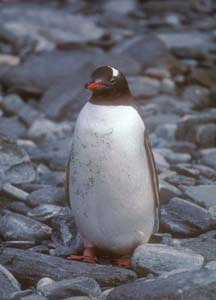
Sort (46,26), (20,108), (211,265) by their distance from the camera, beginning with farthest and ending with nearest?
(46,26), (20,108), (211,265)

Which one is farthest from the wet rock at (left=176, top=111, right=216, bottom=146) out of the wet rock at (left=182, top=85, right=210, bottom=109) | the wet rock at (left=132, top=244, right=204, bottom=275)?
the wet rock at (left=132, top=244, right=204, bottom=275)

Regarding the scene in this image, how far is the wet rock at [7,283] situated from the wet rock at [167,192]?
1.48 metres

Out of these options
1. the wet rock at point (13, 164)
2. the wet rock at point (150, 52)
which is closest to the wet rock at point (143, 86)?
the wet rock at point (150, 52)

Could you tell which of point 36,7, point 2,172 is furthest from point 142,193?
point 36,7

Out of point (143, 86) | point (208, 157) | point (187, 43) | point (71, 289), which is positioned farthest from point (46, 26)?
point (71, 289)

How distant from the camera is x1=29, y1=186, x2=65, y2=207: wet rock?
472 centimetres

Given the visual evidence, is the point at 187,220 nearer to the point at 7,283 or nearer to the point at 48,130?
the point at 7,283

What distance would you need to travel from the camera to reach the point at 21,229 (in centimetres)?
417

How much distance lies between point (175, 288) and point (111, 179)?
0.82m

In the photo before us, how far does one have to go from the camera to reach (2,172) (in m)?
5.07

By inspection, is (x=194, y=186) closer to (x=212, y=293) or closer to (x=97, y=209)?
(x=97, y=209)

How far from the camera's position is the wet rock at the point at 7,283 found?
343 cm

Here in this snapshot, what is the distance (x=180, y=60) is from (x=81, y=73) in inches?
82.9

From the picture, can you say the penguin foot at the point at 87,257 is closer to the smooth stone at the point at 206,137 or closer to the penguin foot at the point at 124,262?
the penguin foot at the point at 124,262
